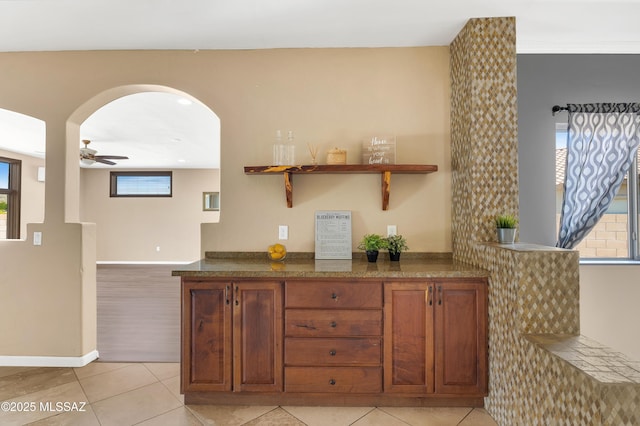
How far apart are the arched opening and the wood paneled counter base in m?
1.09

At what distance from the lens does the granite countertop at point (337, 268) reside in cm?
213

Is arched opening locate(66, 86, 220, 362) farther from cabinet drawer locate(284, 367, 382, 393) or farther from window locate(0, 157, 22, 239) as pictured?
cabinet drawer locate(284, 367, 382, 393)

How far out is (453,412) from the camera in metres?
2.16

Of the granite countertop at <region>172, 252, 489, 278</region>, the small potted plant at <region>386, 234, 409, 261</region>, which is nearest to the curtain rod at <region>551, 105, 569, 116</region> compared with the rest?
the granite countertop at <region>172, 252, 489, 278</region>

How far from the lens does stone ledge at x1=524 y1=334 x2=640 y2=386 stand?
4.06 ft

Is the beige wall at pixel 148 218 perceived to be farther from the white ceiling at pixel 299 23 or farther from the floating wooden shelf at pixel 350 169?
the floating wooden shelf at pixel 350 169

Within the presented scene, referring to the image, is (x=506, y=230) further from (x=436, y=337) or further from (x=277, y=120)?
(x=277, y=120)

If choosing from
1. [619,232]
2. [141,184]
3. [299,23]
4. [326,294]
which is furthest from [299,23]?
[141,184]

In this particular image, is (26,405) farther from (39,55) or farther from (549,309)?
(549,309)

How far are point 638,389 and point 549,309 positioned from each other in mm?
644

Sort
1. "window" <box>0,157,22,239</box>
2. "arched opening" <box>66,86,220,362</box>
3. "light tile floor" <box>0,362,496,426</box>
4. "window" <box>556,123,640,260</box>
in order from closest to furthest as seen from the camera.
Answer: "light tile floor" <box>0,362,496,426</box>
"window" <box>556,123,640,260</box>
"arched opening" <box>66,86,220,362</box>
"window" <box>0,157,22,239</box>

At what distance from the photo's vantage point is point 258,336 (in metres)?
2.16

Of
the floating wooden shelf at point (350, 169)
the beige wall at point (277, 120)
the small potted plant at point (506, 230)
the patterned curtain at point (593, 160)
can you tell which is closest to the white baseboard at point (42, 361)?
the beige wall at point (277, 120)

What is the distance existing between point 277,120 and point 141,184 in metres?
7.92
